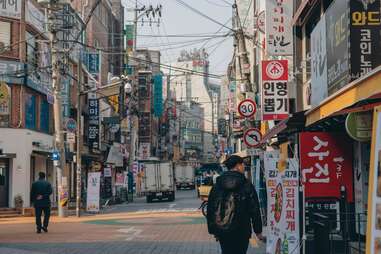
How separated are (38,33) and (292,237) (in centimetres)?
3051

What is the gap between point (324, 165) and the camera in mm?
12766

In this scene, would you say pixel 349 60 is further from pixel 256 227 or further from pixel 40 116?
pixel 40 116

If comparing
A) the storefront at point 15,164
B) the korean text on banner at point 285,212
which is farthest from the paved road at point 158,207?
the korean text on banner at point 285,212

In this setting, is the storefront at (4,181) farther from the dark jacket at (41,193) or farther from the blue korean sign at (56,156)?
the dark jacket at (41,193)

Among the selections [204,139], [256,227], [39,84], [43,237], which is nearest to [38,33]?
[39,84]

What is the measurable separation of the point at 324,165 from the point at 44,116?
29.5 metres

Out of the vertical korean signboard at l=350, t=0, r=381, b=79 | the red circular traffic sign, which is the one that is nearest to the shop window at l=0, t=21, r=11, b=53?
the red circular traffic sign

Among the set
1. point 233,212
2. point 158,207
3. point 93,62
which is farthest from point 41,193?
point 93,62

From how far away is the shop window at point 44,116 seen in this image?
128ft

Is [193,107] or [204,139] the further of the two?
[204,139]

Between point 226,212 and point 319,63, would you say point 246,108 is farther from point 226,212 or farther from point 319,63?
point 226,212

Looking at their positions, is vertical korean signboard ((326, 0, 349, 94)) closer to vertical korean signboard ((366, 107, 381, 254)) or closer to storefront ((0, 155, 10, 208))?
vertical korean signboard ((366, 107, 381, 254))

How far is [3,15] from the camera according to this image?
34031mm

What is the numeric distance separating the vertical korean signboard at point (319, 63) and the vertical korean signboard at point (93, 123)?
106 feet
